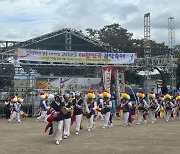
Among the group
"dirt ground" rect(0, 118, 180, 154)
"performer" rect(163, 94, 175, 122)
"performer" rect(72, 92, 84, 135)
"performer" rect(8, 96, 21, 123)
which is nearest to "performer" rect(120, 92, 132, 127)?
"performer" rect(72, 92, 84, 135)

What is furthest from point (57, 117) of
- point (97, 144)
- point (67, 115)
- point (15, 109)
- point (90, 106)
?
point (15, 109)

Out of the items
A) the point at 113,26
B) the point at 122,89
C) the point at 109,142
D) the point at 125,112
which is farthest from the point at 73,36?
the point at 113,26

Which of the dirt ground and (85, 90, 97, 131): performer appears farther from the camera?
(85, 90, 97, 131): performer

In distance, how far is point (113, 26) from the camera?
5844 cm

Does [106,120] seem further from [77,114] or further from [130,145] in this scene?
[130,145]

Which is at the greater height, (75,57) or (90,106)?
(75,57)

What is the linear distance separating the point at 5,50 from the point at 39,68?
3400 millimetres

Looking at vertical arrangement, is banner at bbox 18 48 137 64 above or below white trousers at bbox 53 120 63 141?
above

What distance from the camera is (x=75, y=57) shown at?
88.6 ft

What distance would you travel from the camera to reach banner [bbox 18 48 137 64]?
25.6 m

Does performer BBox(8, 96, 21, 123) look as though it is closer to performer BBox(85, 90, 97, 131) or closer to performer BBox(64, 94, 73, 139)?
performer BBox(85, 90, 97, 131)

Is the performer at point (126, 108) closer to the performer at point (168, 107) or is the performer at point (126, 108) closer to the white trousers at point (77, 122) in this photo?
the white trousers at point (77, 122)

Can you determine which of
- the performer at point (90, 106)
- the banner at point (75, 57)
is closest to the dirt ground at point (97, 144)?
the performer at point (90, 106)

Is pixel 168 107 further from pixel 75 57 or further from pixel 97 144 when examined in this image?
pixel 97 144
